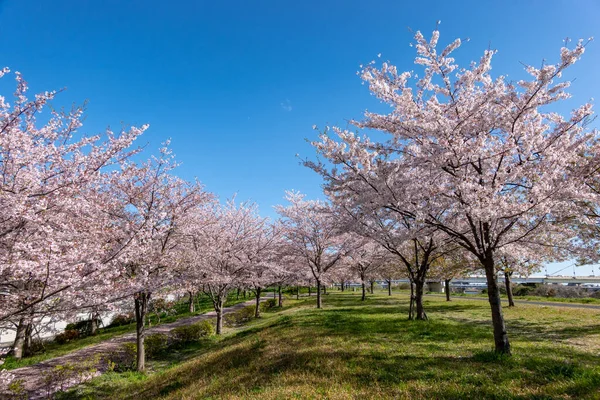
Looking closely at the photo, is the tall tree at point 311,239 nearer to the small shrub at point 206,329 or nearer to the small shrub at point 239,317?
the small shrub at point 239,317

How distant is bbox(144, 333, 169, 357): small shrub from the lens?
1619cm

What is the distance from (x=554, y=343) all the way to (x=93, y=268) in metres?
14.9

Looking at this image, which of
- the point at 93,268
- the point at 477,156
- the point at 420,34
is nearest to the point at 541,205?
the point at 477,156

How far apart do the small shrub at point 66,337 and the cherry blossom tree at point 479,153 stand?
1014 inches

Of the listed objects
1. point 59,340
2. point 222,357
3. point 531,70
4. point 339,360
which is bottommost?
point 59,340

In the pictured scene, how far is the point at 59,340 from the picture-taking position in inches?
883

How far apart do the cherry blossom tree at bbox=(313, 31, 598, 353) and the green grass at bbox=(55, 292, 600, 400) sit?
1.75 meters

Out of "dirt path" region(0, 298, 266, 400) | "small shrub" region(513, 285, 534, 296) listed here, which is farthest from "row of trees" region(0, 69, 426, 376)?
"small shrub" region(513, 285, 534, 296)

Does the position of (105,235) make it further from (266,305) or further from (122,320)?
(266,305)

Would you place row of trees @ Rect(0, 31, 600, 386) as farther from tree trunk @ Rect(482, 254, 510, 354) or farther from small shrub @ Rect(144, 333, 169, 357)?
small shrub @ Rect(144, 333, 169, 357)

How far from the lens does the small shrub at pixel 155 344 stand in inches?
637

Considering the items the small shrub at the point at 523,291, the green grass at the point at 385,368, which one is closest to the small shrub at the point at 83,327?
the green grass at the point at 385,368

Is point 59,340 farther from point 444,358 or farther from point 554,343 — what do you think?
point 554,343

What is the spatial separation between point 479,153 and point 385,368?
6239 mm
